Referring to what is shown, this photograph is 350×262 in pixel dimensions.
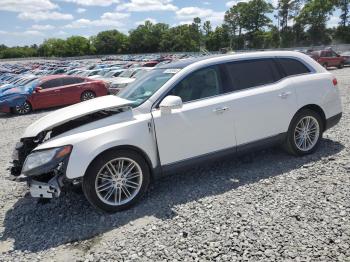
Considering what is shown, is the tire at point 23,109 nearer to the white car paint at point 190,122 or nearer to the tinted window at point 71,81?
the tinted window at point 71,81

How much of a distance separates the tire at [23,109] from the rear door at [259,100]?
1175 centimetres

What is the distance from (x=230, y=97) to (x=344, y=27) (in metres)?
77.3

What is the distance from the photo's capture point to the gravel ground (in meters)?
3.42

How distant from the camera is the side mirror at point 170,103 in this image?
4336mm

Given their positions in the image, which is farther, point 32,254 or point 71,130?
point 71,130

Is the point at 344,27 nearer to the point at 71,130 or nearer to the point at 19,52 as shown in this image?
the point at 71,130

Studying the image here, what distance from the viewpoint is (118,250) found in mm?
3561

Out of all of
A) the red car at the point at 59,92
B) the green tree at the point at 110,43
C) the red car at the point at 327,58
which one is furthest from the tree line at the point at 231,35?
the red car at the point at 59,92

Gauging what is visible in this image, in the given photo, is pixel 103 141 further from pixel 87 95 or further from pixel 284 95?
pixel 87 95

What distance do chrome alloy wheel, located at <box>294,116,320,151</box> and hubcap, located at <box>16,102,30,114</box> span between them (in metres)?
12.1

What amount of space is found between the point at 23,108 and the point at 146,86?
440 inches

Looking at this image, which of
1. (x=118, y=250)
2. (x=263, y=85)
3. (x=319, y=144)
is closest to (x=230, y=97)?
(x=263, y=85)

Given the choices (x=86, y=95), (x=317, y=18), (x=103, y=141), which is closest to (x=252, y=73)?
(x=103, y=141)

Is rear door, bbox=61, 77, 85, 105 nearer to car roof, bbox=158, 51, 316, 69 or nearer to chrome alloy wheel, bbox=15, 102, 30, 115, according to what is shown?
chrome alloy wheel, bbox=15, 102, 30, 115
